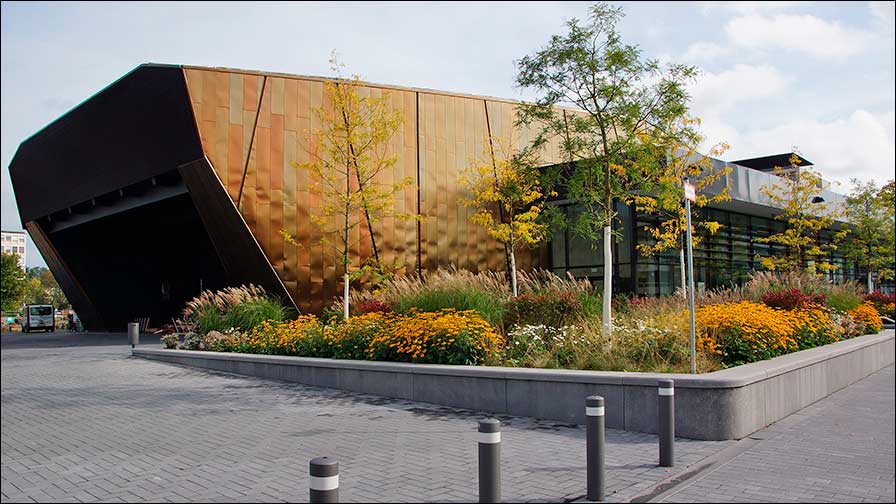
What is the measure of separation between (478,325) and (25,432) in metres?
6.65

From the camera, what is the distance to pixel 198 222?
1345 inches

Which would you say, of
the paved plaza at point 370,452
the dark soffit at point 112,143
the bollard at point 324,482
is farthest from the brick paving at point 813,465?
the dark soffit at point 112,143

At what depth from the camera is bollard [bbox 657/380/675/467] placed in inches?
254

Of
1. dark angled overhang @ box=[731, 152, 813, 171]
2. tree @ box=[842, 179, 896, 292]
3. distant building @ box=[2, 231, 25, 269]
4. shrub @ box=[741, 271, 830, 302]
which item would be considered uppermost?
dark angled overhang @ box=[731, 152, 813, 171]

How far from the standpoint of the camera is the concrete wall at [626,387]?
810cm

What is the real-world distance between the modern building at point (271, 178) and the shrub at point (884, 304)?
4.92m

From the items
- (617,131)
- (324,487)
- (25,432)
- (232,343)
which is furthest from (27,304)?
(232,343)

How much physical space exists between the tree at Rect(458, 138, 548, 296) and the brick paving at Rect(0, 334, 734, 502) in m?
A: 8.32

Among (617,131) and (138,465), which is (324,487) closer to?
(138,465)

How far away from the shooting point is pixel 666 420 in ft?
→ 21.4

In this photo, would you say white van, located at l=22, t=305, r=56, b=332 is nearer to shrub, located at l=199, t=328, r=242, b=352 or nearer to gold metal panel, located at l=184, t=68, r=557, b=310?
shrub, located at l=199, t=328, r=242, b=352

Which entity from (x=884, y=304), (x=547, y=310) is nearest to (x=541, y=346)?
(x=547, y=310)

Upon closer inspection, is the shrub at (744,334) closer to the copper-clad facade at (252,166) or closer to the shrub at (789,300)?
the shrub at (789,300)

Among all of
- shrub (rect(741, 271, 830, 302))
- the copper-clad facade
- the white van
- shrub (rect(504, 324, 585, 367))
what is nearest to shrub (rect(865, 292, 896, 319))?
shrub (rect(741, 271, 830, 302))
